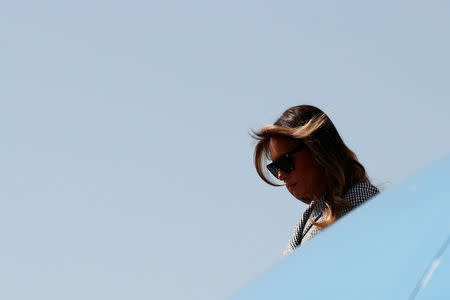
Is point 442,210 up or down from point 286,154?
down

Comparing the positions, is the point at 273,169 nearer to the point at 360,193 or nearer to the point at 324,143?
the point at 324,143

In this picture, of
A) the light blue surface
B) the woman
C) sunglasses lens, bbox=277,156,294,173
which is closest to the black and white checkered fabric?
the woman

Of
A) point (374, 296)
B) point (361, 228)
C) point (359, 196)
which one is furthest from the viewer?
point (359, 196)

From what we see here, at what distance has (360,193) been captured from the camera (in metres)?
4.13

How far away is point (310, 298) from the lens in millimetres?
2896

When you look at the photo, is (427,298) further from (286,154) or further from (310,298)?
(286,154)

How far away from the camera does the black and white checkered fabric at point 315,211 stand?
13.5ft

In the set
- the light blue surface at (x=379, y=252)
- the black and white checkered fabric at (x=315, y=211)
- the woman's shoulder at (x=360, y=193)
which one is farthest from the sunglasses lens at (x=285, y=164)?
the light blue surface at (x=379, y=252)

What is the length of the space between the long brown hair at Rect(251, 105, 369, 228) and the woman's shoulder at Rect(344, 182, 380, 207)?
3 centimetres

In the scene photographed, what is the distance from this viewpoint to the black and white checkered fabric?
4.11 m

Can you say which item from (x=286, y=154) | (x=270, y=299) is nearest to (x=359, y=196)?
(x=286, y=154)

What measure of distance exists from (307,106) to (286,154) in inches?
10.0

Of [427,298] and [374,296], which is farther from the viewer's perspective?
[374,296]

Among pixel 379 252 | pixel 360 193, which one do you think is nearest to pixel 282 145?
pixel 360 193
